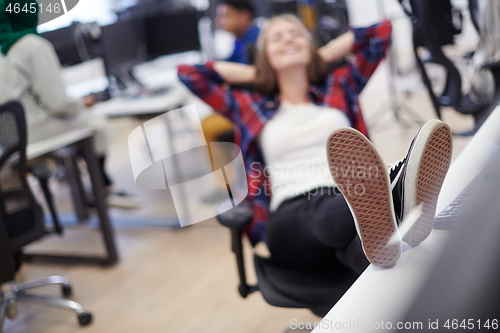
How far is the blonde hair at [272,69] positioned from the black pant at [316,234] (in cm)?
45

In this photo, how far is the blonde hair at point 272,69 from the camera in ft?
4.82

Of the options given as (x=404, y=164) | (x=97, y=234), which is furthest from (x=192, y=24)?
(x=404, y=164)

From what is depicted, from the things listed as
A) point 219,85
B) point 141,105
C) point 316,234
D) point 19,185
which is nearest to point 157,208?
point 141,105

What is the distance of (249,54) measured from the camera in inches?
66.0

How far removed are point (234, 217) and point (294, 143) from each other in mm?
292

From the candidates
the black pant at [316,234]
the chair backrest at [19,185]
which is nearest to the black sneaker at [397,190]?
the black pant at [316,234]

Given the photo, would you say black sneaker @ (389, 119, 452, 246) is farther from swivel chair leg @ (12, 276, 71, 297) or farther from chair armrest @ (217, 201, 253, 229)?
swivel chair leg @ (12, 276, 71, 297)

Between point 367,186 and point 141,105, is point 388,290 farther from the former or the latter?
point 141,105

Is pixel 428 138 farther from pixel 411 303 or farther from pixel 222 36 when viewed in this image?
pixel 222 36

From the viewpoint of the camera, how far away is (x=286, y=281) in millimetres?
1116

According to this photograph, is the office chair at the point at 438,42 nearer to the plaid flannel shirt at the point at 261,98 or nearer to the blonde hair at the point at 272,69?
the plaid flannel shirt at the point at 261,98

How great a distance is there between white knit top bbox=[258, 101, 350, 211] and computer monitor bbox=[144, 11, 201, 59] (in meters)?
2.22

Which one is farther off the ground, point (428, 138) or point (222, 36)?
point (428, 138)

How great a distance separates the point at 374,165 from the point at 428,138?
0.08 metres
